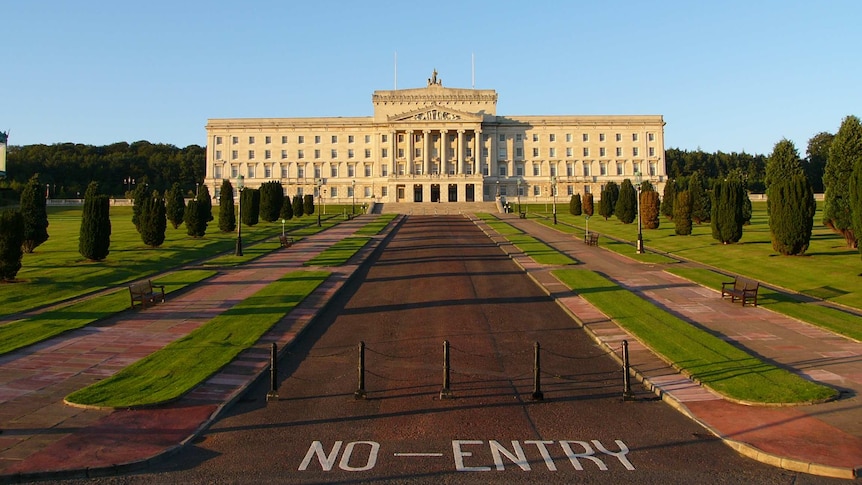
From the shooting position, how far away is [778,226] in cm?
4050

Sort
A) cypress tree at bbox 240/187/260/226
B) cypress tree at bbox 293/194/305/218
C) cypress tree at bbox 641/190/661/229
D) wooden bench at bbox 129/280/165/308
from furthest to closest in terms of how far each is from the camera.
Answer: cypress tree at bbox 293/194/305/218
cypress tree at bbox 240/187/260/226
cypress tree at bbox 641/190/661/229
wooden bench at bbox 129/280/165/308

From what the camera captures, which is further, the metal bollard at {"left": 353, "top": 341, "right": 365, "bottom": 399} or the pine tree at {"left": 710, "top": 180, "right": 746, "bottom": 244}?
the pine tree at {"left": 710, "top": 180, "right": 746, "bottom": 244}

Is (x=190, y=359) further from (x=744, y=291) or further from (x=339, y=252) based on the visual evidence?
(x=339, y=252)

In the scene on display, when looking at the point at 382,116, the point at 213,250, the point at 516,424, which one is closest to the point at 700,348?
the point at 516,424

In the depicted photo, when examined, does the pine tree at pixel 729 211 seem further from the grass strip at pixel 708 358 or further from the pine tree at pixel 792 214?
the grass strip at pixel 708 358

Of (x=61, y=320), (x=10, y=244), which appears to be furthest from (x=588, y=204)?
(x=61, y=320)

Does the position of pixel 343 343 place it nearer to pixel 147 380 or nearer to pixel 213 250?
pixel 147 380

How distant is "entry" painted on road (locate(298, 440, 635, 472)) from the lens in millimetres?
11656

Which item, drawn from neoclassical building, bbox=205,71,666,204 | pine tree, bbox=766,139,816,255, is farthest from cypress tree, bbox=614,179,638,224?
neoclassical building, bbox=205,71,666,204

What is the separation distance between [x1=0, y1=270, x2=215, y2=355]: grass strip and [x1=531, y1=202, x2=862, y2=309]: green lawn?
2784 centimetres

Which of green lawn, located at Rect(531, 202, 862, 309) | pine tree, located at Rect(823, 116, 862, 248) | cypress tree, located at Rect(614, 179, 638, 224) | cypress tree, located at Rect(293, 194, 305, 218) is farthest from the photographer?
cypress tree, located at Rect(293, 194, 305, 218)

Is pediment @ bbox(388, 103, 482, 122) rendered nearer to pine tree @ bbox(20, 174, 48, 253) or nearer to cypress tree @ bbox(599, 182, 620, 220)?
cypress tree @ bbox(599, 182, 620, 220)

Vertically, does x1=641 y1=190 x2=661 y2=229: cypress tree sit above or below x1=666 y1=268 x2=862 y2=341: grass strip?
above

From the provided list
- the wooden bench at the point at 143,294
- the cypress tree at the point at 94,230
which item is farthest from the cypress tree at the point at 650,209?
the wooden bench at the point at 143,294
